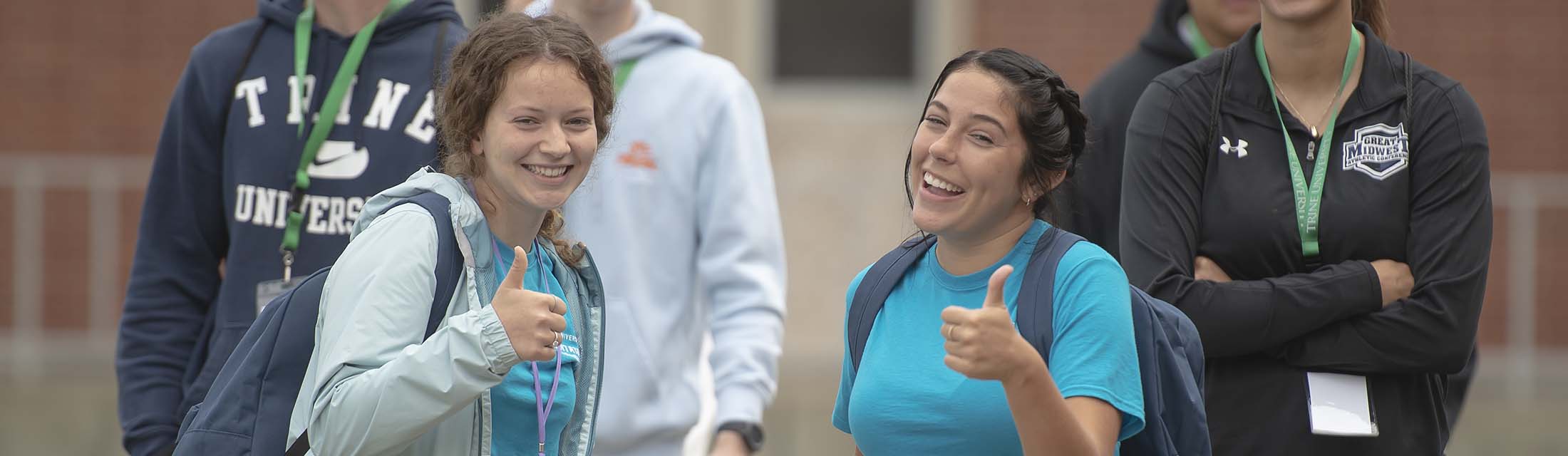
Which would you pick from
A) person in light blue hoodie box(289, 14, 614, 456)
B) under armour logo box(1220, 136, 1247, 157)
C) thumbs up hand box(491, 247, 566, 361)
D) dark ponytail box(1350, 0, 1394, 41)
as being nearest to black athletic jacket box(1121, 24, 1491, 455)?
under armour logo box(1220, 136, 1247, 157)

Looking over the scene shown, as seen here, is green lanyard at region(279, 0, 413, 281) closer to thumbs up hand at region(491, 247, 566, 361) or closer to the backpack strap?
the backpack strap

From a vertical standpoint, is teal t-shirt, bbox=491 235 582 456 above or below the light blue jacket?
below

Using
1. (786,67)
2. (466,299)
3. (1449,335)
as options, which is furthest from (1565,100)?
(466,299)

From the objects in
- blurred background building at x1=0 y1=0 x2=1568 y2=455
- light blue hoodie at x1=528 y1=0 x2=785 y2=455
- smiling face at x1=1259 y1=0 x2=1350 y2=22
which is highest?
smiling face at x1=1259 y1=0 x2=1350 y2=22

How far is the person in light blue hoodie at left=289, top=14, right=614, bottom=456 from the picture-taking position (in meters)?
2.77

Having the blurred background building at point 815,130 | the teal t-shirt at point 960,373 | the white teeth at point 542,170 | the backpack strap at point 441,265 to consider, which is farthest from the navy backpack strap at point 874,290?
the blurred background building at point 815,130

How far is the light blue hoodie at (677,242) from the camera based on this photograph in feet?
14.5

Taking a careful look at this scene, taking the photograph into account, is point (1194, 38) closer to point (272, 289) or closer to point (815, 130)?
point (272, 289)

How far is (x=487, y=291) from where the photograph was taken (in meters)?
3.04

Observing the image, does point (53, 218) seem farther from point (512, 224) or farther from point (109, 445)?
point (512, 224)

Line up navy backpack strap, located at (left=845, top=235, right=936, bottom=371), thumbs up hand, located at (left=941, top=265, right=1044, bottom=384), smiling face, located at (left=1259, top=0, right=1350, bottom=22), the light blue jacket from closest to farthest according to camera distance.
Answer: thumbs up hand, located at (left=941, top=265, right=1044, bottom=384) < the light blue jacket < navy backpack strap, located at (left=845, top=235, right=936, bottom=371) < smiling face, located at (left=1259, top=0, right=1350, bottom=22)

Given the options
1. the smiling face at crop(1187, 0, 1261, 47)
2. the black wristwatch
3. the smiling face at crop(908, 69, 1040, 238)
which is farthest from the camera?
the smiling face at crop(1187, 0, 1261, 47)

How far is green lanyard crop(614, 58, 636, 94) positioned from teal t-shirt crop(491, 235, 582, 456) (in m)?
1.33

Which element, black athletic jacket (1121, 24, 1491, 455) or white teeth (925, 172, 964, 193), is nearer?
white teeth (925, 172, 964, 193)
